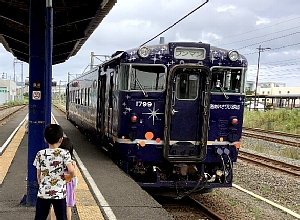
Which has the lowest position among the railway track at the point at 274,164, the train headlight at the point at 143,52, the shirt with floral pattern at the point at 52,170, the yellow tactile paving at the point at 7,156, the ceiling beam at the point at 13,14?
the railway track at the point at 274,164

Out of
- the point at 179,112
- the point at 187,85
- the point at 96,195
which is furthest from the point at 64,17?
the point at 96,195

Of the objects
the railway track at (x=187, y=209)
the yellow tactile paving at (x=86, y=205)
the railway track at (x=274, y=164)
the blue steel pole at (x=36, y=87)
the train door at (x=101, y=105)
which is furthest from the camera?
the railway track at (x=274, y=164)

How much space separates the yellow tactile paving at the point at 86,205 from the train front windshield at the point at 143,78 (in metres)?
2.25

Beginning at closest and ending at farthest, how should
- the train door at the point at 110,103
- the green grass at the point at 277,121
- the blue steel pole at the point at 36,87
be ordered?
the blue steel pole at the point at 36,87, the train door at the point at 110,103, the green grass at the point at 277,121

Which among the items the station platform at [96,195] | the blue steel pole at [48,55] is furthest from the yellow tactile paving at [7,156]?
the blue steel pole at [48,55]

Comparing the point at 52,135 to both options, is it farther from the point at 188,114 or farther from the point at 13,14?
the point at 13,14

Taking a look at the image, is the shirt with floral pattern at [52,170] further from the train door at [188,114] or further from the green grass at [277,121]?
the green grass at [277,121]

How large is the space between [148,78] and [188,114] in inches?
44.1

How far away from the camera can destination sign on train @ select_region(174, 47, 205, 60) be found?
321 inches

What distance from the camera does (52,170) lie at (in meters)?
4.18

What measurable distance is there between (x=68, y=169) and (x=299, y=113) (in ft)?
96.6

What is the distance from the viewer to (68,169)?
4.13 m

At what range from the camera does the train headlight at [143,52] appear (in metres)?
8.08

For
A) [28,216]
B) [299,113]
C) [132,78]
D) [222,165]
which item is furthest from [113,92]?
[299,113]
